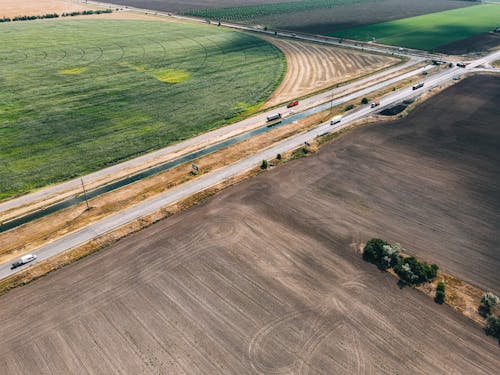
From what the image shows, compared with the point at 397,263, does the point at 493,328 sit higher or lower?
lower

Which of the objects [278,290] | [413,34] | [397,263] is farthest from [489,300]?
[413,34]

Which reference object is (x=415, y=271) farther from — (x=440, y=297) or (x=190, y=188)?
(x=190, y=188)

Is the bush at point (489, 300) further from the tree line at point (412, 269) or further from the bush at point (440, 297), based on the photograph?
the bush at point (440, 297)

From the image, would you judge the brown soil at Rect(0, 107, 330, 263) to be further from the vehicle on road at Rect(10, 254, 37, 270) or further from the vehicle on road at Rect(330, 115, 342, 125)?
the vehicle on road at Rect(330, 115, 342, 125)

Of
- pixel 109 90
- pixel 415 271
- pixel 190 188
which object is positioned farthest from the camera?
pixel 109 90

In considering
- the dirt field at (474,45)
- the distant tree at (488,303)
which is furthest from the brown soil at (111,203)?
the dirt field at (474,45)
